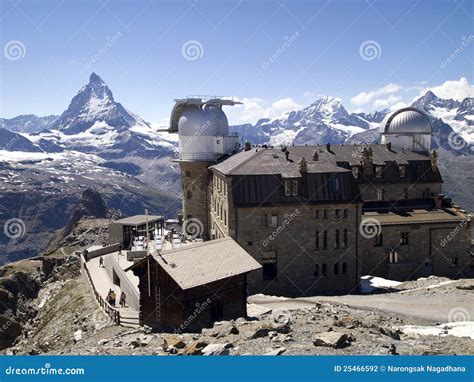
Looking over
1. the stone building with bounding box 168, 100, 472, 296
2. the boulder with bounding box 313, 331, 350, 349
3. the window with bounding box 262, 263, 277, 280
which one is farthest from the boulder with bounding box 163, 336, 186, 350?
the window with bounding box 262, 263, 277, 280

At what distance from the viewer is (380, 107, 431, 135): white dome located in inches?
2741

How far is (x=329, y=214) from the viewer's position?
47.9m

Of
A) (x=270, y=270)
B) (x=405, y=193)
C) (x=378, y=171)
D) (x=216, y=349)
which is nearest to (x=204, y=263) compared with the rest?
(x=216, y=349)

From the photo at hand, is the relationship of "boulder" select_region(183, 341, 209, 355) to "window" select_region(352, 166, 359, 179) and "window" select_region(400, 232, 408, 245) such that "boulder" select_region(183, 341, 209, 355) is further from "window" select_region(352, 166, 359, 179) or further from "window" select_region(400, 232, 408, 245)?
"window" select_region(352, 166, 359, 179)

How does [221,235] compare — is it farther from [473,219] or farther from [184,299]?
[473,219]

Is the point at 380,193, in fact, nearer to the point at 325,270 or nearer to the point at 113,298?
the point at 325,270

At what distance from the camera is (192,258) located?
1236 inches

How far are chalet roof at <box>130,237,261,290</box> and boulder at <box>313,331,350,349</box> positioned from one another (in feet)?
31.0

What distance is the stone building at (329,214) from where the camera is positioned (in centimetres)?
4647

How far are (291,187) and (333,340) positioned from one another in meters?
26.9

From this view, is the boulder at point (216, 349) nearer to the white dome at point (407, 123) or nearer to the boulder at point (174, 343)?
the boulder at point (174, 343)

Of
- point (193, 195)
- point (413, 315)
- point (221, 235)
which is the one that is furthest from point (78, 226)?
point (413, 315)

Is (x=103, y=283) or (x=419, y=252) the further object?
(x=419, y=252)

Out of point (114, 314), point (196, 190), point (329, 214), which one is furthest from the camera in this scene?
point (196, 190)
